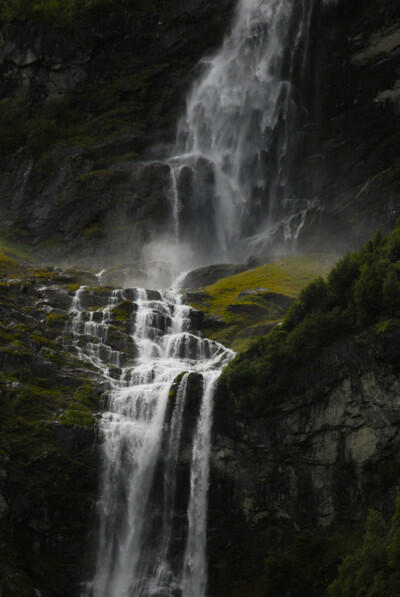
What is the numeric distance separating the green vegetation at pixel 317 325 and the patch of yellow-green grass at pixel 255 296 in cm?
1011

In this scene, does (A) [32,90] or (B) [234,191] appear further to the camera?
(A) [32,90]

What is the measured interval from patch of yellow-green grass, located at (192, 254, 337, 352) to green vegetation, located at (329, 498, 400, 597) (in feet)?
66.0

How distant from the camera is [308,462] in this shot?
2964cm

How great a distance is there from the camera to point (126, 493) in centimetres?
3062

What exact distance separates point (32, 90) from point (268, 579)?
81.2 meters

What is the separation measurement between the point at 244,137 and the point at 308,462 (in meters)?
54.9

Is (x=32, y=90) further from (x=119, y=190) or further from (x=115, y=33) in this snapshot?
(x=119, y=190)

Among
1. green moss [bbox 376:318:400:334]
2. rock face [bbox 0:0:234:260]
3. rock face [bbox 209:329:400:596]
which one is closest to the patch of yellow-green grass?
rock face [bbox 209:329:400:596]

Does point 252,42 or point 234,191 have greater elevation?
point 252,42

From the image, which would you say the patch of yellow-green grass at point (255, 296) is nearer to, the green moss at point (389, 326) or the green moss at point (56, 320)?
the green moss at point (56, 320)

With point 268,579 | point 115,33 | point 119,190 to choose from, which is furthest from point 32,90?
point 268,579

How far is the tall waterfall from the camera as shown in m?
72.7

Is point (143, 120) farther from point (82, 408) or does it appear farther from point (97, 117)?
point (82, 408)

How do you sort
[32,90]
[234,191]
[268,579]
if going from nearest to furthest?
[268,579]
[234,191]
[32,90]
